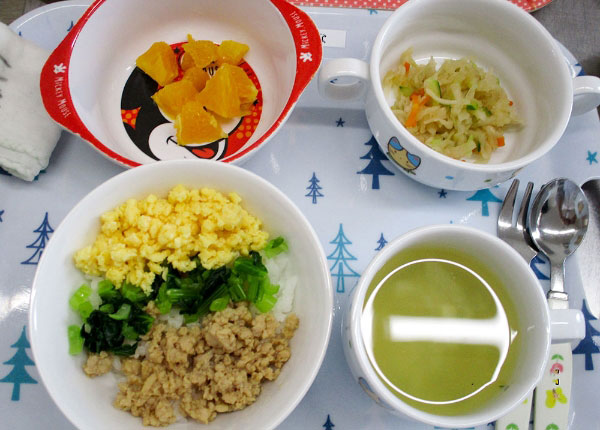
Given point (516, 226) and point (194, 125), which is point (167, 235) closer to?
point (194, 125)

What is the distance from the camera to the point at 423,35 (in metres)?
1.43

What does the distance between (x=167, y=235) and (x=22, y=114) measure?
585 mm

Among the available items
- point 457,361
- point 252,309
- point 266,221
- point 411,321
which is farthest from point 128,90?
point 457,361

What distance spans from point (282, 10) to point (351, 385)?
40.1 inches

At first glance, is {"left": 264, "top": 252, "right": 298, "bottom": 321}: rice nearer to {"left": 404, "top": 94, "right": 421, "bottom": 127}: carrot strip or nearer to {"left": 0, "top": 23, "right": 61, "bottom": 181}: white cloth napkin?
{"left": 404, "top": 94, "right": 421, "bottom": 127}: carrot strip

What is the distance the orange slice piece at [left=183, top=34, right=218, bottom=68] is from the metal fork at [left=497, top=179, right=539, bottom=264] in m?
0.94

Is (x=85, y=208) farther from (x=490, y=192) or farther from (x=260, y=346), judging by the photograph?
(x=490, y=192)

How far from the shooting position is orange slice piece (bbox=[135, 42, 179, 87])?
55.5 inches

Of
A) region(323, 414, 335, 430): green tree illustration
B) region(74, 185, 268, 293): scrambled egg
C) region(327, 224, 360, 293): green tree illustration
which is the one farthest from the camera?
region(327, 224, 360, 293): green tree illustration

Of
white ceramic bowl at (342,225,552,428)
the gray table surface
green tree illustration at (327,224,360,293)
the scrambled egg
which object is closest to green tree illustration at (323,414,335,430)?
white ceramic bowl at (342,225,552,428)

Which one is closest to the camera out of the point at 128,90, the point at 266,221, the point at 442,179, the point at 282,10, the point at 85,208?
the point at 85,208

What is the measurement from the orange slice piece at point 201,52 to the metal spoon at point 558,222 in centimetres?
101

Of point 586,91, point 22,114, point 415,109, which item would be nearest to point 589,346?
point 586,91

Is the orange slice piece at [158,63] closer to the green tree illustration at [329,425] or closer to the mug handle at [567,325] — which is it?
the green tree illustration at [329,425]
